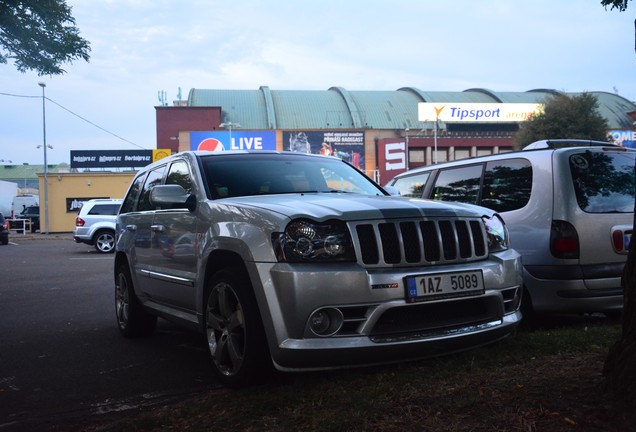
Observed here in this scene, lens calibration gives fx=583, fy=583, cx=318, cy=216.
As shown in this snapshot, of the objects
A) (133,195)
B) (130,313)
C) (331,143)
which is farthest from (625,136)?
(130,313)

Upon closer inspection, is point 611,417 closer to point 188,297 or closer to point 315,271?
point 315,271

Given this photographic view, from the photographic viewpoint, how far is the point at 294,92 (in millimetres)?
55938

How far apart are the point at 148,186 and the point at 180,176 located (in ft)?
3.36

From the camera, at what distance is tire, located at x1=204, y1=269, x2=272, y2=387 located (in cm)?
356

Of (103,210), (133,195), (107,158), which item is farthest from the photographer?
(107,158)

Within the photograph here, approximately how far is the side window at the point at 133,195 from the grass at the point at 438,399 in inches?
122

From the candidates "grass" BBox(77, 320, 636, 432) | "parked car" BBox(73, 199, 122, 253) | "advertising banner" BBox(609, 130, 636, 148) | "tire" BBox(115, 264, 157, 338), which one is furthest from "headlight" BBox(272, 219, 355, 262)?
"advertising banner" BBox(609, 130, 636, 148)

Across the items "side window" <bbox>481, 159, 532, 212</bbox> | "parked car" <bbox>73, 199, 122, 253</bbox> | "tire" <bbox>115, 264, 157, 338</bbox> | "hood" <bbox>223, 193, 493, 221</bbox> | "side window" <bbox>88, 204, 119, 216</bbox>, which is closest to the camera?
"hood" <bbox>223, 193, 493, 221</bbox>

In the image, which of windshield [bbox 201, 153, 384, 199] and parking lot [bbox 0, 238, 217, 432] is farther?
windshield [bbox 201, 153, 384, 199]

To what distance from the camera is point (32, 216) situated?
147 ft

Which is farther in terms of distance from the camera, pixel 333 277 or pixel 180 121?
pixel 180 121

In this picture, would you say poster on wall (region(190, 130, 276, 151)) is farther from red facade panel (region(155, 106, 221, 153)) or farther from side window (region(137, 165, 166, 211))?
side window (region(137, 165, 166, 211))

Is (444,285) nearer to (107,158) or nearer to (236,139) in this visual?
(236,139)

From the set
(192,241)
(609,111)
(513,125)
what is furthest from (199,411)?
(609,111)
